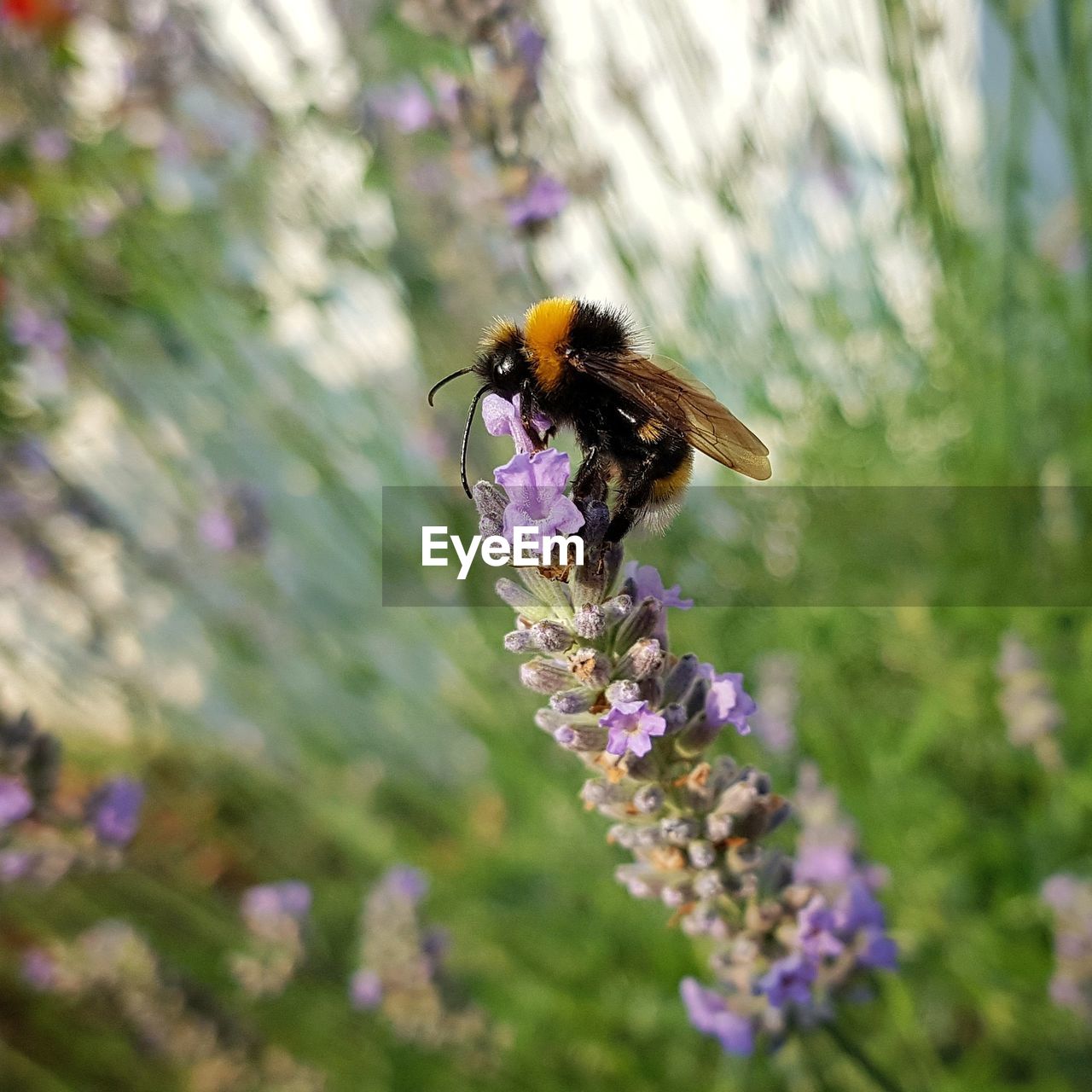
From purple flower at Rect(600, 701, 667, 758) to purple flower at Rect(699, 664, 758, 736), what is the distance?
86mm

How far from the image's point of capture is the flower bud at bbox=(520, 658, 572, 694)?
981 millimetres

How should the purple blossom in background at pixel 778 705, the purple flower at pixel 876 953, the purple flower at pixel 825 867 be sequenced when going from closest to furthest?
1. the purple flower at pixel 876 953
2. the purple flower at pixel 825 867
3. the purple blossom in background at pixel 778 705

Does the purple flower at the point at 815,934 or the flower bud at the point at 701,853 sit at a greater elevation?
the flower bud at the point at 701,853

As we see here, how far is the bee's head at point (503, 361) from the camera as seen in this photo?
1.17 metres

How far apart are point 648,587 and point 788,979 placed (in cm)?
53

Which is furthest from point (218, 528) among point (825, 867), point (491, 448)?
point (825, 867)

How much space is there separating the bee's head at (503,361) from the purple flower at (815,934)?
28.7 inches

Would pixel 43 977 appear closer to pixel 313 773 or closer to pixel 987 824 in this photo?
pixel 313 773

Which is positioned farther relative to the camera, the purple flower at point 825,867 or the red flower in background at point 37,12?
the red flower in background at point 37,12

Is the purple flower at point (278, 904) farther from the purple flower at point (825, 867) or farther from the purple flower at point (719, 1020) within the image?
the purple flower at point (719, 1020)

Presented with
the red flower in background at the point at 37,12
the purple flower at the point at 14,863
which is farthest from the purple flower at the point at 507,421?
the red flower in background at the point at 37,12

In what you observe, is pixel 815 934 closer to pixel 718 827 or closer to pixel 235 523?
pixel 718 827

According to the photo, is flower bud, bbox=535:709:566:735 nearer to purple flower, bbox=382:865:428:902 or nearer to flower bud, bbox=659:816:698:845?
flower bud, bbox=659:816:698:845

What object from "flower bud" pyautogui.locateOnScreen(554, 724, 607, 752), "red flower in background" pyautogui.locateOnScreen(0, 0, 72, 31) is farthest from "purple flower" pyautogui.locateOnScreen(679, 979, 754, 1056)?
"red flower in background" pyautogui.locateOnScreen(0, 0, 72, 31)
